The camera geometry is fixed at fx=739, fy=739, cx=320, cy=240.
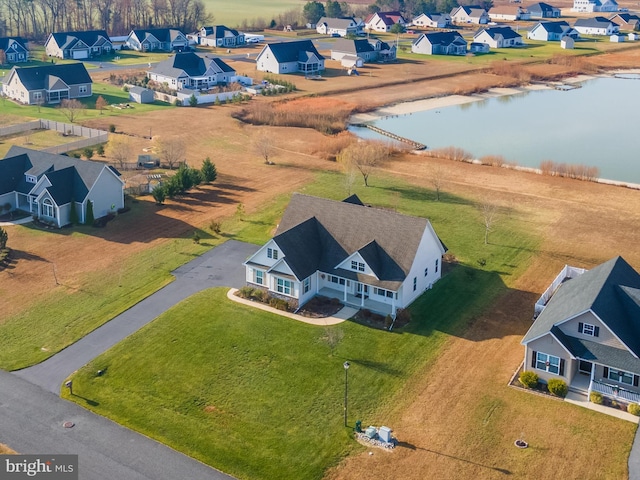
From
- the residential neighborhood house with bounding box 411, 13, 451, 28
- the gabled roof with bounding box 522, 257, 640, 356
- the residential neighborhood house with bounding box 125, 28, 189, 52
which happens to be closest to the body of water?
the gabled roof with bounding box 522, 257, 640, 356

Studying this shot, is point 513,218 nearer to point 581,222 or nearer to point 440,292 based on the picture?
point 581,222

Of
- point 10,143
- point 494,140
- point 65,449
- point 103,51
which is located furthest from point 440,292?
point 103,51

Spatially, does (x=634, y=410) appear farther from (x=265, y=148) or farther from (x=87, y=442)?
(x=265, y=148)

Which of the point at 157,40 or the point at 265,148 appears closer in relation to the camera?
the point at 265,148

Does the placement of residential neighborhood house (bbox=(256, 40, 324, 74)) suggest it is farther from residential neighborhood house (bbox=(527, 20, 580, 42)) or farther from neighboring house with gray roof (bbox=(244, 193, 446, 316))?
neighboring house with gray roof (bbox=(244, 193, 446, 316))

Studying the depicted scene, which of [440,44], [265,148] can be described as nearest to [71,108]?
[265,148]

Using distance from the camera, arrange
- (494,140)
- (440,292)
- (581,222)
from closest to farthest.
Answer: (440,292)
(581,222)
(494,140)
